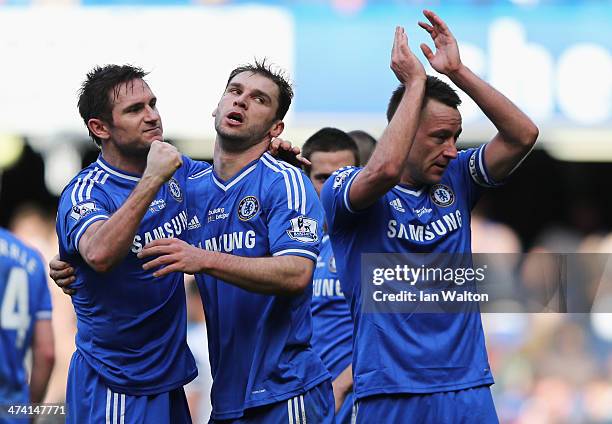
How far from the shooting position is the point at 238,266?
3416 mm

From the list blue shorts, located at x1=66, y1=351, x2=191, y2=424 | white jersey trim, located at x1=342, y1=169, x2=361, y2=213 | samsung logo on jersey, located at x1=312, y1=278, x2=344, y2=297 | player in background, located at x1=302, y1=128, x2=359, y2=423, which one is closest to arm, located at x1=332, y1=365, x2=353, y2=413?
player in background, located at x1=302, y1=128, x2=359, y2=423

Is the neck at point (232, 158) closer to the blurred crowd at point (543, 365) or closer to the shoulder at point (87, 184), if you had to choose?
the shoulder at point (87, 184)

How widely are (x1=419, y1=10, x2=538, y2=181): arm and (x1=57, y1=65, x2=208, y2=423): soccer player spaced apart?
98 centimetres

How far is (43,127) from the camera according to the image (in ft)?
20.5

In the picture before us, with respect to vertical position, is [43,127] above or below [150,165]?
above

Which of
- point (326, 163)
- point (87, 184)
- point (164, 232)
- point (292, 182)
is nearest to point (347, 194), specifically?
point (292, 182)

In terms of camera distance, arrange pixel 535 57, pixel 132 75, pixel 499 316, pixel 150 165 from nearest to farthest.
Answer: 1. pixel 150 165
2. pixel 132 75
3. pixel 499 316
4. pixel 535 57

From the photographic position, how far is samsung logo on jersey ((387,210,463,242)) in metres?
3.86

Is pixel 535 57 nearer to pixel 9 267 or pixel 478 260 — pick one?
pixel 478 260

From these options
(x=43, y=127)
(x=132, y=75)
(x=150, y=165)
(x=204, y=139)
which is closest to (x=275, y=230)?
(x=150, y=165)

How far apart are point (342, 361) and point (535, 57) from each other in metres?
2.61

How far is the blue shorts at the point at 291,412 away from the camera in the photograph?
3.63 meters

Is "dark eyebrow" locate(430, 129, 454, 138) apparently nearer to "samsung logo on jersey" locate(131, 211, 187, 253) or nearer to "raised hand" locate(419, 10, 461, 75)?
"raised hand" locate(419, 10, 461, 75)

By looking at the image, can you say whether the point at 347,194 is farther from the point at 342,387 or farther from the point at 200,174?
→ the point at 342,387
